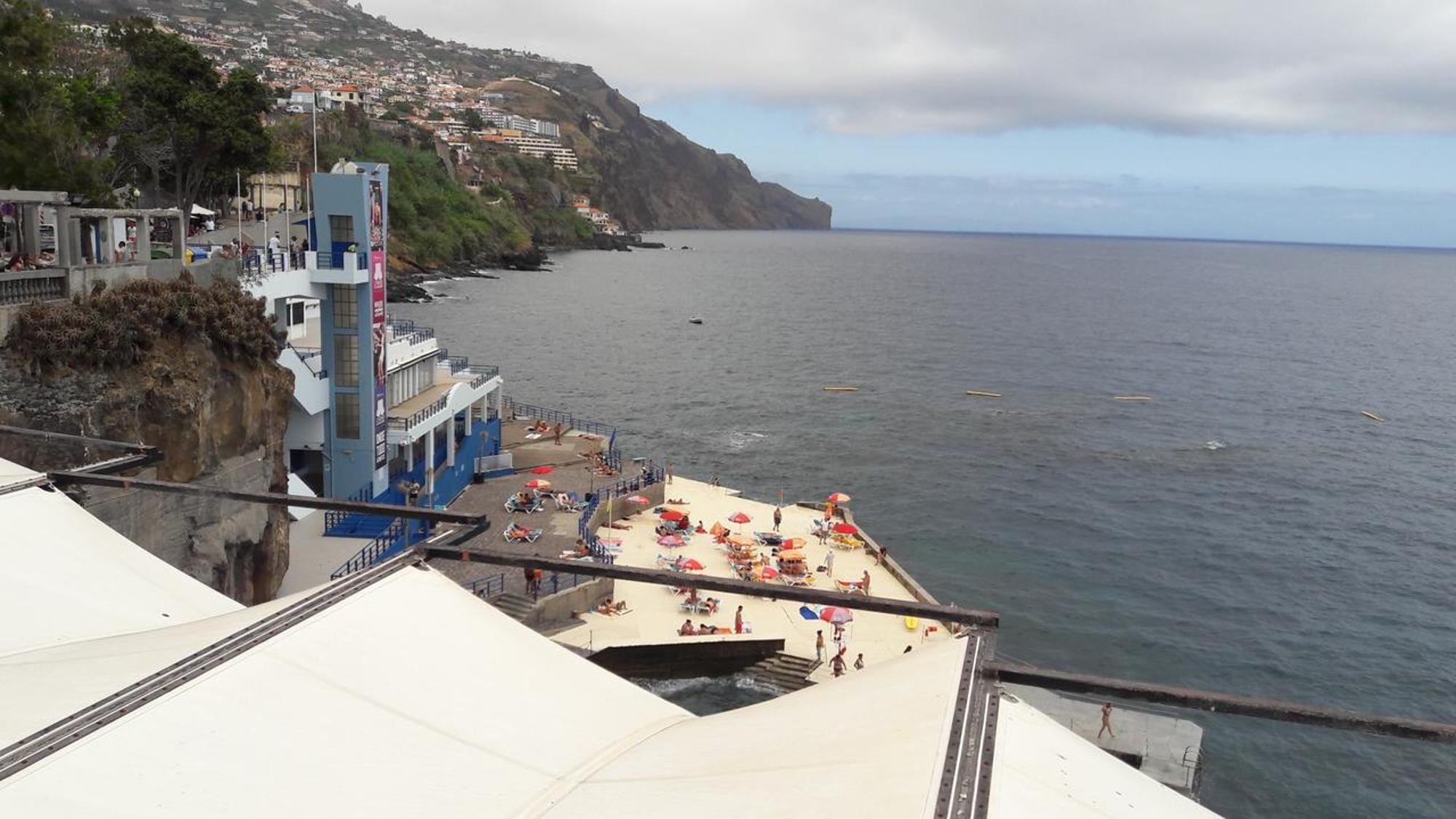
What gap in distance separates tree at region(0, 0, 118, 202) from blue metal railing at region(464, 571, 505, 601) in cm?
1548

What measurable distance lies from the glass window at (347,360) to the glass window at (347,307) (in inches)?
13.2

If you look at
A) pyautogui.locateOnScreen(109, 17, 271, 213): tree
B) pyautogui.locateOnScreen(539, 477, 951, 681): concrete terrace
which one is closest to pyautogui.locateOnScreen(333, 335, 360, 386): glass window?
pyautogui.locateOnScreen(539, 477, 951, 681): concrete terrace

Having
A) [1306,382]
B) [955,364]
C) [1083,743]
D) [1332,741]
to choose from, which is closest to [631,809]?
Result: [1083,743]

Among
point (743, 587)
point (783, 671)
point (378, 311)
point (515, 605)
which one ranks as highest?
point (378, 311)

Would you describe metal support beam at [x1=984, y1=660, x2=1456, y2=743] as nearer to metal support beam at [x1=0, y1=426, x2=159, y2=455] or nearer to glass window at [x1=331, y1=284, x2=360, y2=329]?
metal support beam at [x1=0, y1=426, x2=159, y2=455]

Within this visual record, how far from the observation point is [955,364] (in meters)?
76.0

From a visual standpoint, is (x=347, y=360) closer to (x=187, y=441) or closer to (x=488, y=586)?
(x=488, y=586)

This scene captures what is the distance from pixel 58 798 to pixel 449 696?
8.70 ft

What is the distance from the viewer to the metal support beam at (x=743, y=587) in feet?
27.1

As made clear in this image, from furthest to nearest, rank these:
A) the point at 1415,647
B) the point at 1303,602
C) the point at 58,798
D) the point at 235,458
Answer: the point at 1303,602 → the point at 1415,647 → the point at 235,458 → the point at 58,798

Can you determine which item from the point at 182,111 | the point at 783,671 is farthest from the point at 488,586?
the point at 182,111

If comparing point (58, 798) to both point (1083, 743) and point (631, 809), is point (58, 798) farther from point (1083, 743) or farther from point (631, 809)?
point (1083, 743)

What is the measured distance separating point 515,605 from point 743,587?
16.0 metres

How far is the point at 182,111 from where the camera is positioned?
41.1 meters
